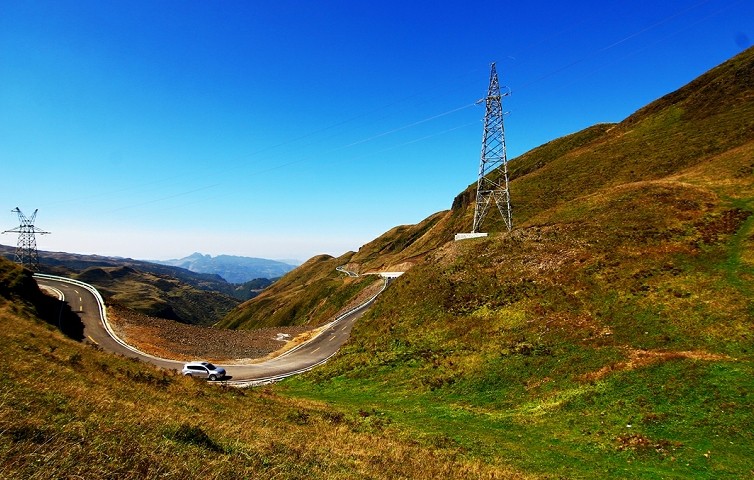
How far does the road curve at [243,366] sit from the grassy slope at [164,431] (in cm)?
1739

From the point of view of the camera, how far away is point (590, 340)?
2661cm

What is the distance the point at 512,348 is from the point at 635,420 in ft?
34.9

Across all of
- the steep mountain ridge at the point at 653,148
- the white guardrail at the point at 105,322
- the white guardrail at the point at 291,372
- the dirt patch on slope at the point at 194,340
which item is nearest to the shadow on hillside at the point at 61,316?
the white guardrail at the point at 105,322

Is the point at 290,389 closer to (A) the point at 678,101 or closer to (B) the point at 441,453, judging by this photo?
(B) the point at 441,453

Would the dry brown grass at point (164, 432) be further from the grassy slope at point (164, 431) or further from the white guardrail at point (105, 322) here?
the white guardrail at point (105, 322)

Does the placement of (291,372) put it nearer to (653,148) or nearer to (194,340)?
(194,340)

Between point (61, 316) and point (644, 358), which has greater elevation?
point (644, 358)

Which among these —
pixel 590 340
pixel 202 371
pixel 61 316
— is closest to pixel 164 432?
pixel 590 340

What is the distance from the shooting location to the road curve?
1557 inches

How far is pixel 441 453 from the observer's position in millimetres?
16297

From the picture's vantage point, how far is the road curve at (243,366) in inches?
1557

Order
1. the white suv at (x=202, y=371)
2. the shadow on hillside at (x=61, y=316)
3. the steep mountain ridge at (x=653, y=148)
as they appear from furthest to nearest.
A: 1. the steep mountain ridge at (x=653, y=148)
2. the shadow on hillside at (x=61, y=316)
3. the white suv at (x=202, y=371)

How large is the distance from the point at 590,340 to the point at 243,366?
3515 centimetres

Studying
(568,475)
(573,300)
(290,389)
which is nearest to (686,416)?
(568,475)
